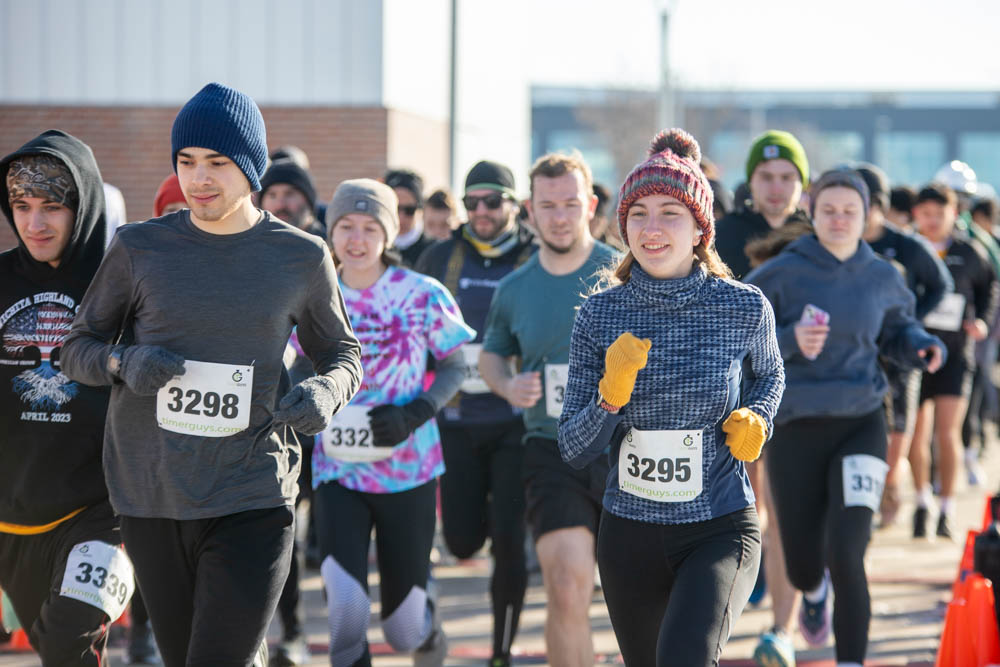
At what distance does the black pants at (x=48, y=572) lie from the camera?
13.8 ft

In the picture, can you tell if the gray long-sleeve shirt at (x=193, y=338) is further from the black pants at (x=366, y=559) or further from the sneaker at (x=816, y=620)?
the sneaker at (x=816, y=620)

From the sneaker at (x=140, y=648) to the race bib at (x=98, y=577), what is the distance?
6.95ft

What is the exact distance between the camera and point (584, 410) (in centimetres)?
401

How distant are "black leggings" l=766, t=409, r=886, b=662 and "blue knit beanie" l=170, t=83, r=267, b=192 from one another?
2.80 m

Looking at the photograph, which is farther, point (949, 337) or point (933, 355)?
point (949, 337)

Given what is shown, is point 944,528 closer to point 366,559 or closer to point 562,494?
point 562,494

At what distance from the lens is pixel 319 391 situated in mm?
3881

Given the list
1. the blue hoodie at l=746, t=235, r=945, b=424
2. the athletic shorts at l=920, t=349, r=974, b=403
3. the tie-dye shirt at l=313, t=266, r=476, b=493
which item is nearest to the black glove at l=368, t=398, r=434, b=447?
the tie-dye shirt at l=313, t=266, r=476, b=493

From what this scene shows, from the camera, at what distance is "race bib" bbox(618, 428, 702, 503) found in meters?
3.97

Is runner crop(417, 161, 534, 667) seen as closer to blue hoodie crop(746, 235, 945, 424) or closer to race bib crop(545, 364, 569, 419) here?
race bib crop(545, 364, 569, 419)

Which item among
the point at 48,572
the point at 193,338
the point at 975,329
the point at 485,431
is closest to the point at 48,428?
the point at 48,572

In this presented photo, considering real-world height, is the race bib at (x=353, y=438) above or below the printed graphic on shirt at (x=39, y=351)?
below

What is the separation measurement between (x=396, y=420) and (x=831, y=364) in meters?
1.91

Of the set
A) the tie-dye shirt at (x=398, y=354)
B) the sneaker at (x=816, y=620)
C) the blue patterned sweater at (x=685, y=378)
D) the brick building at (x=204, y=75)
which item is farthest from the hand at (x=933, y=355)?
the brick building at (x=204, y=75)
